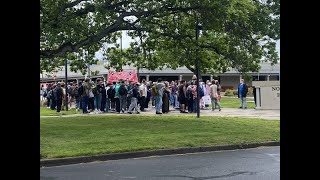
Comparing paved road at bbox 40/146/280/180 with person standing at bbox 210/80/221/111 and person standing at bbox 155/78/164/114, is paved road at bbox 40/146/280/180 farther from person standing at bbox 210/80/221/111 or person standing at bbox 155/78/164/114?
person standing at bbox 210/80/221/111

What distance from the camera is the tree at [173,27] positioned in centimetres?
1451

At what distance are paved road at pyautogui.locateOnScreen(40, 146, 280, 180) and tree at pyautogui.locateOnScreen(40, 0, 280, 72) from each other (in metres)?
5.23

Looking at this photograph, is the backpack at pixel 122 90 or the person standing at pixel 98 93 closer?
the backpack at pixel 122 90

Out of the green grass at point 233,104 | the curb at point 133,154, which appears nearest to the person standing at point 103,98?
the green grass at point 233,104

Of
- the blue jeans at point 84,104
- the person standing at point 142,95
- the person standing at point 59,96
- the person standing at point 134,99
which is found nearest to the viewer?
the person standing at point 134,99

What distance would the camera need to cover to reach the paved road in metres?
8.20

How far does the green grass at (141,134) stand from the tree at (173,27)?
7.70 feet

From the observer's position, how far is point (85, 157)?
33.5ft

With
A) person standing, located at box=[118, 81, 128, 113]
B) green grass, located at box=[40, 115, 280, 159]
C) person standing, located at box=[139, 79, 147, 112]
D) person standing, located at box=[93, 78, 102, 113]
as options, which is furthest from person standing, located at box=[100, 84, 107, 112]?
green grass, located at box=[40, 115, 280, 159]

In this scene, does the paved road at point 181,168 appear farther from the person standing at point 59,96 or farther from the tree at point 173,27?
the person standing at point 59,96

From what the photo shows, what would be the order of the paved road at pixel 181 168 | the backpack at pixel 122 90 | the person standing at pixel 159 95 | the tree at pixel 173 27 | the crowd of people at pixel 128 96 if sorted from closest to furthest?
the paved road at pixel 181 168 < the tree at pixel 173 27 < the person standing at pixel 159 95 < the backpack at pixel 122 90 < the crowd of people at pixel 128 96
